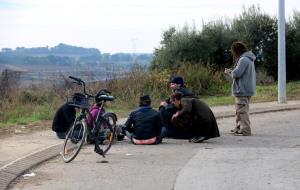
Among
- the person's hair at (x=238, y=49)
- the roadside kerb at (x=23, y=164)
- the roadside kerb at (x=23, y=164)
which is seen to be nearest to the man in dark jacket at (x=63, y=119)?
the roadside kerb at (x=23, y=164)

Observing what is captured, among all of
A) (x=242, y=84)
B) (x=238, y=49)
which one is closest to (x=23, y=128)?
(x=242, y=84)

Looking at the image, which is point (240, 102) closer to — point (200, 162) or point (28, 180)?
point (200, 162)

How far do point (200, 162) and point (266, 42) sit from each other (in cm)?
1911

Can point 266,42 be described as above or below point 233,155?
above

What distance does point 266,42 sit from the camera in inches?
1109

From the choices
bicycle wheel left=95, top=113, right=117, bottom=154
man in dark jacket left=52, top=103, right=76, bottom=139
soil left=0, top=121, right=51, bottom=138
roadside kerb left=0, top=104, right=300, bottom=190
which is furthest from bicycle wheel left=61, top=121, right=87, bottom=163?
soil left=0, top=121, right=51, bottom=138

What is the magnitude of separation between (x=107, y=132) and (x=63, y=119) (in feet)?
5.17

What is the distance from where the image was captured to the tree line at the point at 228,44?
88.9 feet

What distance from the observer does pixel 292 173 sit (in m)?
8.77

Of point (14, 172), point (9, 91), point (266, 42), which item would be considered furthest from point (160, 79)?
point (14, 172)

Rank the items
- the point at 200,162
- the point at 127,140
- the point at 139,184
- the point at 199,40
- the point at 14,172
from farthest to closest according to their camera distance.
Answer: the point at 199,40 < the point at 127,140 < the point at 200,162 < the point at 14,172 < the point at 139,184

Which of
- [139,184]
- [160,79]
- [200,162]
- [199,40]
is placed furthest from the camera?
[199,40]

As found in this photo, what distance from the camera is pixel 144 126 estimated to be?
38.5 ft

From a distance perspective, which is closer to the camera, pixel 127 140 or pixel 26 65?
pixel 127 140
